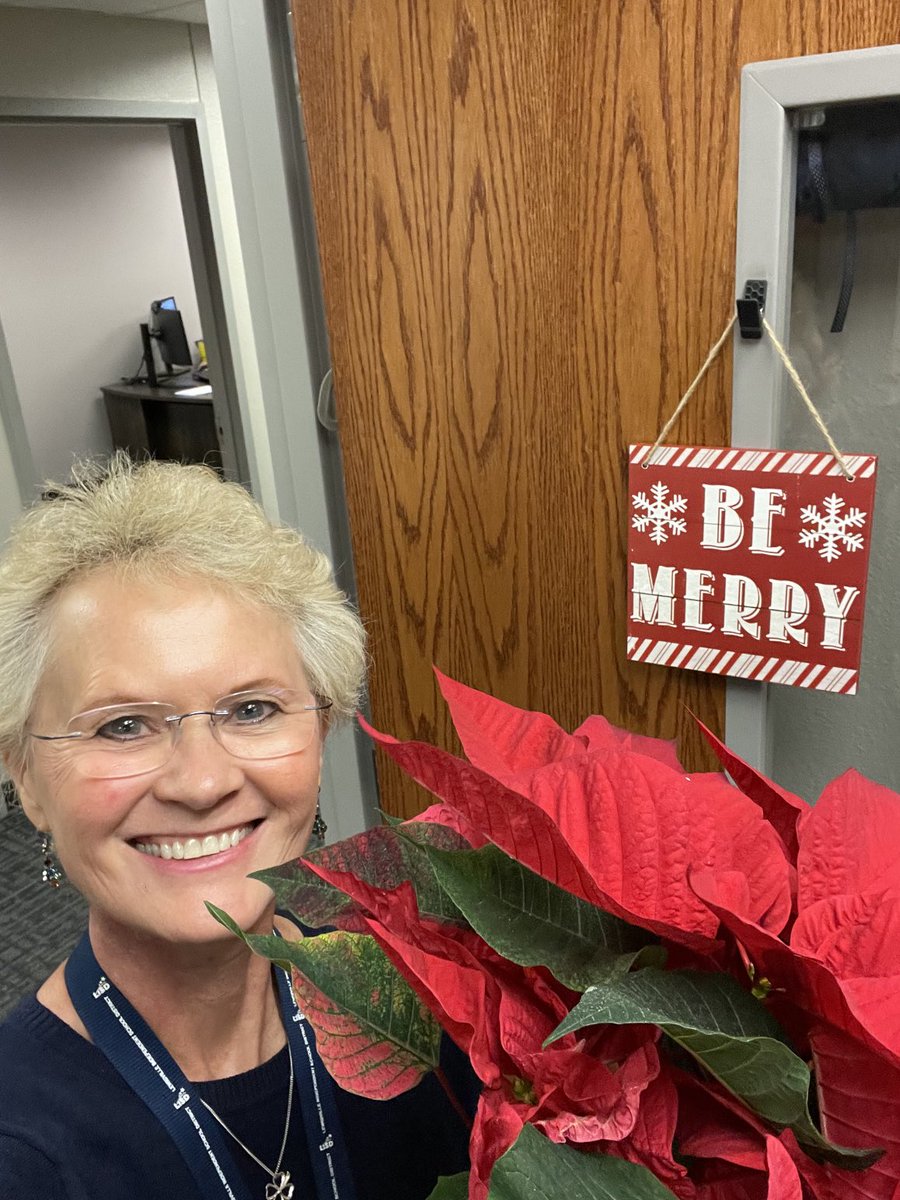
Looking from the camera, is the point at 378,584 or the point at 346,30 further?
the point at 378,584

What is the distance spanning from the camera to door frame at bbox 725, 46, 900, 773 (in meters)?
1.14

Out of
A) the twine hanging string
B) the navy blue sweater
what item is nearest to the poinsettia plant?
the navy blue sweater

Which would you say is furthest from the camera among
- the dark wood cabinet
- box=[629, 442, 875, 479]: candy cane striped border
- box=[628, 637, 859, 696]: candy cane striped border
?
the dark wood cabinet

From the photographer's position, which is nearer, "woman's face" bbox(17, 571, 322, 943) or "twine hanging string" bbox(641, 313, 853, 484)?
"woman's face" bbox(17, 571, 322, 943)

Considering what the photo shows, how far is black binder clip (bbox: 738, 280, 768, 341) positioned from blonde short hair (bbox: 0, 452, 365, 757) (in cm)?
65

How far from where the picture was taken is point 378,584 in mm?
1828

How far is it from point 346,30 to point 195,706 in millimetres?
1143

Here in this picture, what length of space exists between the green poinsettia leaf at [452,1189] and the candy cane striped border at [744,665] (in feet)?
3.69

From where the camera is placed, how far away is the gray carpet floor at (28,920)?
233 centimetres

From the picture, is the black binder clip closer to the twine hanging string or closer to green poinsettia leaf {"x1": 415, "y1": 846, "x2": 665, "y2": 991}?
the twine hanging string

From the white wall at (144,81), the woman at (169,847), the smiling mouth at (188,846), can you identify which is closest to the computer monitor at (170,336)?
the white wall at (144,81)

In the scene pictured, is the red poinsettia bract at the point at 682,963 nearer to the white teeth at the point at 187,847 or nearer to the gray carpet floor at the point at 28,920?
the white teeth at the point at 187,847

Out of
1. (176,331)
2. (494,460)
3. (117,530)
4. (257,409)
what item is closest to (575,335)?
(494,460)

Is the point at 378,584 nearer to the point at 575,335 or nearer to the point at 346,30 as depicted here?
the point at 575,335
